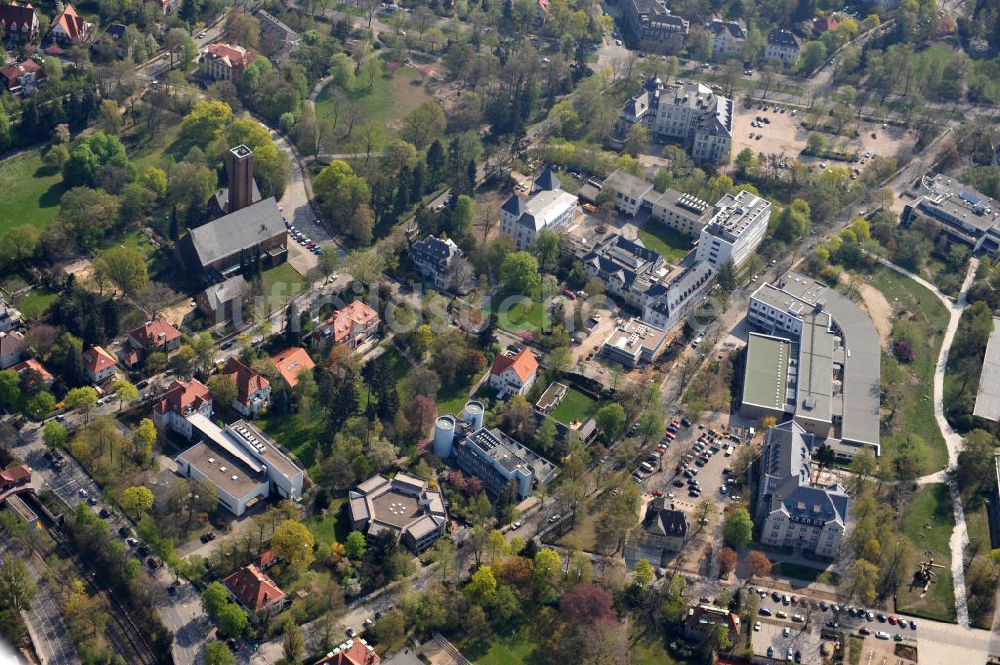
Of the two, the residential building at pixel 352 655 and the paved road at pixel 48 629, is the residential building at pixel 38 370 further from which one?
the residential building at pixel 352 655

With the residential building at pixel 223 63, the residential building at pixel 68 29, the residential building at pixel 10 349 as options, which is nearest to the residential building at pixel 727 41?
the residential building at pixel 223 63

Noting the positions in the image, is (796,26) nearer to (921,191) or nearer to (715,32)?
(715,32)

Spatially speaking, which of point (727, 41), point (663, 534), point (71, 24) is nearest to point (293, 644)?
point (663, 534)

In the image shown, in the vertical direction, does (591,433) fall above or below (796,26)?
below

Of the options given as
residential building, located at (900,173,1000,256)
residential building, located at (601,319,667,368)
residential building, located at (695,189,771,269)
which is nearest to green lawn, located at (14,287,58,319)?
residential building, located at (601,319,667,368)

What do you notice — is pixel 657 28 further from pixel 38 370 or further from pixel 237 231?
pixel 38 370

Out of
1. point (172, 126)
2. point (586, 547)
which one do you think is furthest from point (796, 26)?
point (586, 547)
